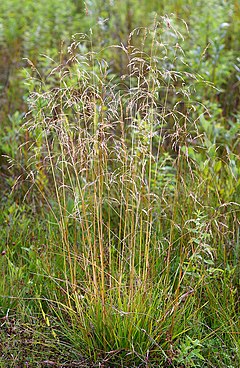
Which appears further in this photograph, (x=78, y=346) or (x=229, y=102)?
(x=229, y=102)

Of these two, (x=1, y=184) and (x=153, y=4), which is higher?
(x=153, y=4)

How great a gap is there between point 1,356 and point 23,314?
211 millimetres

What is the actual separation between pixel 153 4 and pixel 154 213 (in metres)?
3.63

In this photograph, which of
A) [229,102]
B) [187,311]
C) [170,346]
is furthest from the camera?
[229,102]

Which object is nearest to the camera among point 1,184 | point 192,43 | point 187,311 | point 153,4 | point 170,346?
point 170,346

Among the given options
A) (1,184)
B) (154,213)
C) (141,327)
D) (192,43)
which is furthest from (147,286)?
(192,43)

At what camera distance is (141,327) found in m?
2.60

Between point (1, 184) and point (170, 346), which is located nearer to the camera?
point (170, 346)

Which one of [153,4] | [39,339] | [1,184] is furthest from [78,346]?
[153,4]

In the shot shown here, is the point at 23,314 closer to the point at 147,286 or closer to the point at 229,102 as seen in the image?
the point at 147,286

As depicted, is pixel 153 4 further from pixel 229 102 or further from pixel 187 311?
pixel 187 311

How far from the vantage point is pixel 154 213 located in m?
3.51

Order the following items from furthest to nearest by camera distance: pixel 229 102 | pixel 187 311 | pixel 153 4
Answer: pixel 153 4 < pixel 229 102 < pixel 187 311

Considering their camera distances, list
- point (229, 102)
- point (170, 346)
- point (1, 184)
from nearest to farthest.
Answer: point (170, 346) → point (1, 184) → point (229, 102)
